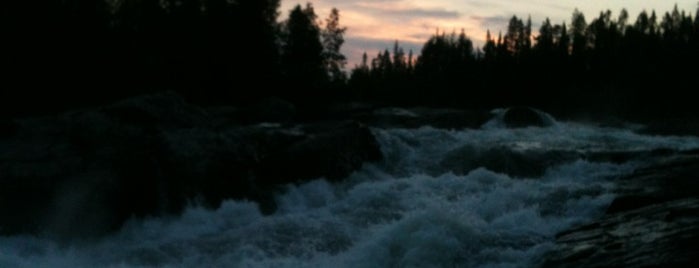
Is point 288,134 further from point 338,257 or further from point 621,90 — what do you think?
point 621,90

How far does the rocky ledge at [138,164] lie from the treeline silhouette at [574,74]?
181ft

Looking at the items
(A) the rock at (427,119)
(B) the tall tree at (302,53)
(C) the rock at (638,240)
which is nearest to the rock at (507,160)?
(C) the rock at (638,240)

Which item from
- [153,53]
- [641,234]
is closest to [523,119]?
[153,53]

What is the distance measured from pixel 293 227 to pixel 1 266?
4687 mm

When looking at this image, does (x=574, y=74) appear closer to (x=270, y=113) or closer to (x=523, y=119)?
(x=523, y=119)

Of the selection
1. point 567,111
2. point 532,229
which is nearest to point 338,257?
point 532,229

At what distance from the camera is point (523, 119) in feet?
116

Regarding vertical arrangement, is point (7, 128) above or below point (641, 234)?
above

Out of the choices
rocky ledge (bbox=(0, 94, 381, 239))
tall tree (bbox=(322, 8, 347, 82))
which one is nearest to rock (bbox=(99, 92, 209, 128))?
rocky ledge (bbox=(0, 94, 381, 239))

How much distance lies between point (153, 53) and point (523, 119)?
63.7ft

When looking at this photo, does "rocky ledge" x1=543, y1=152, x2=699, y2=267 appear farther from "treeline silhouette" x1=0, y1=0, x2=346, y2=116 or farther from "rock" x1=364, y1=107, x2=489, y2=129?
"treeline silhouette" x1=0, y1=0, x2=346, y2=116

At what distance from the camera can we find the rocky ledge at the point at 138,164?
12.5 m

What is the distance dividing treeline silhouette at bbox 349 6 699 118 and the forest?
0.56 ft

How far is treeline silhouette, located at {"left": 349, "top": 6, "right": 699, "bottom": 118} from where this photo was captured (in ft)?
234
